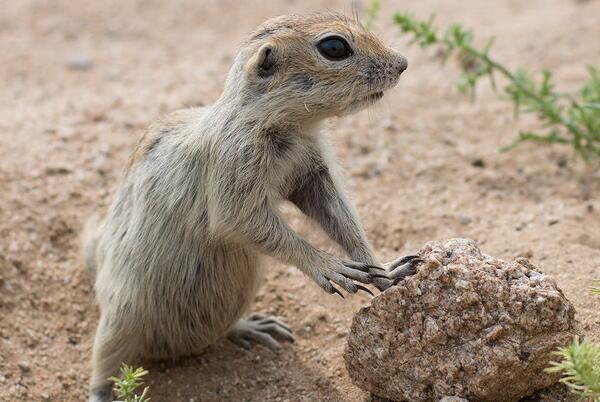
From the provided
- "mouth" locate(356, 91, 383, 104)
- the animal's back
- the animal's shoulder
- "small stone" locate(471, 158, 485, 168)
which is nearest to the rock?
"mouth" locate(356, 91, 383, 104)

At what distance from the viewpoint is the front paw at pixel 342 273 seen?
4039mm

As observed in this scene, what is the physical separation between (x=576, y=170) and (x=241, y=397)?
3.45m

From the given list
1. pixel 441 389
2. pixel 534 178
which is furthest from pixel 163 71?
pixel 441 389

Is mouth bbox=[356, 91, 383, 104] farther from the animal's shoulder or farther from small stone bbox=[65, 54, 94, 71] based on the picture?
small stone bbox=[65, 54, 94, 71]

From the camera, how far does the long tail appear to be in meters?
5.39

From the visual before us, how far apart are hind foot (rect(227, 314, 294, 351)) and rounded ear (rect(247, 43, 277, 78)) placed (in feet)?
5.54

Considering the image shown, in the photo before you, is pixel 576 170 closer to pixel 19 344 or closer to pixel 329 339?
pixel 329 339

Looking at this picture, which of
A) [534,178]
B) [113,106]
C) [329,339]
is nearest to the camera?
[329,339]

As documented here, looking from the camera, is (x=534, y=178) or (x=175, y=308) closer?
(x=175, y=308)

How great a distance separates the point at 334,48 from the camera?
421 cm

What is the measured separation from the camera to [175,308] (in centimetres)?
481

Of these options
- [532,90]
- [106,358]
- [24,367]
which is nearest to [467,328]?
[106,358]

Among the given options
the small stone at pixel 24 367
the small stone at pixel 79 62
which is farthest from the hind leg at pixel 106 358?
the small stone at pixel 79 62

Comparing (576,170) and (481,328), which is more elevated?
(576,170)
